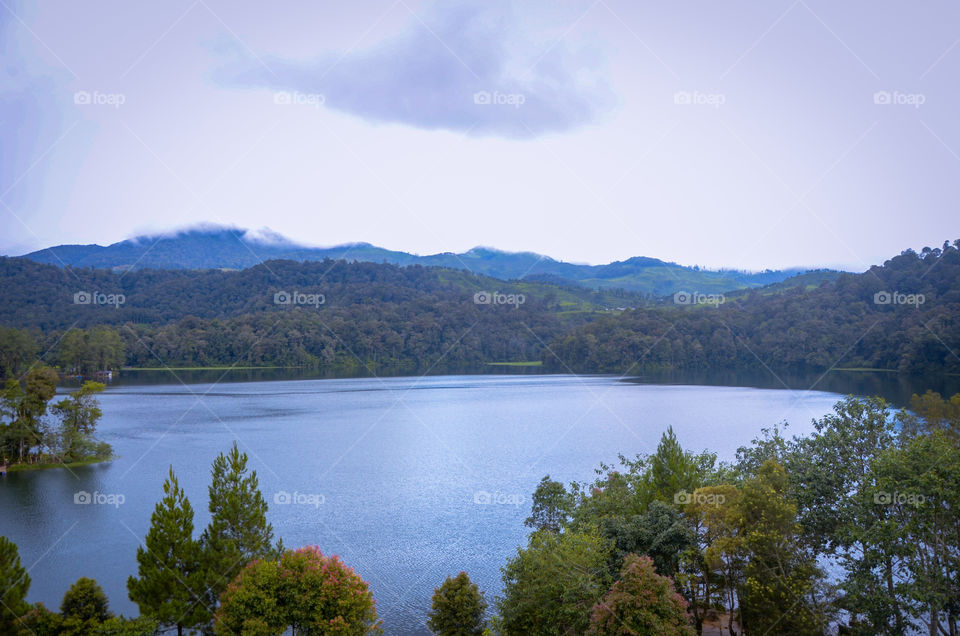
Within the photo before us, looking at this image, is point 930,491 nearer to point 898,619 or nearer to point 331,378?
point 898,619

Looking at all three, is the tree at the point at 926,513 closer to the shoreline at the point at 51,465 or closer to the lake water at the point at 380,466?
the lake water at the point at 380,466

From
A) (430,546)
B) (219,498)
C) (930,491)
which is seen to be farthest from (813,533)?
(219,498)

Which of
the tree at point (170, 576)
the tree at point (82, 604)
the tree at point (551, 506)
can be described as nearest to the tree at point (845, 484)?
the tree at point (551, 506)

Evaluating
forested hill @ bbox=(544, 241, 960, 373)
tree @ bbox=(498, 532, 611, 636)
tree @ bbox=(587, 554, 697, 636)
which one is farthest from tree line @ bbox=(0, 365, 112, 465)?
forested hill @ bbox=(544, 241, 960, 373)

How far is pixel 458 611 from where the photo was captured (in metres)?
21.2

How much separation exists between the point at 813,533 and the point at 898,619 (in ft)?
14.5

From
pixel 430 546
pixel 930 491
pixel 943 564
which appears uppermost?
pixel 930 491

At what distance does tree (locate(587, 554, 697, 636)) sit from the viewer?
1661 centimetres

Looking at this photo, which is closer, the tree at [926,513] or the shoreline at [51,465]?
the tree at [926,513]

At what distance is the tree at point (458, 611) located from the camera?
21.2 metres

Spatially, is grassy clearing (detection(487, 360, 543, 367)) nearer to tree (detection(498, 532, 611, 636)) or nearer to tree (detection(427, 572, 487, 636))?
tree (detection(427, 572, 487, 636))

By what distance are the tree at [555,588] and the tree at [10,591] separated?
15.5m

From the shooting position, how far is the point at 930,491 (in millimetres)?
16875

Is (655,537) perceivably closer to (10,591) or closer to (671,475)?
(671,475)
